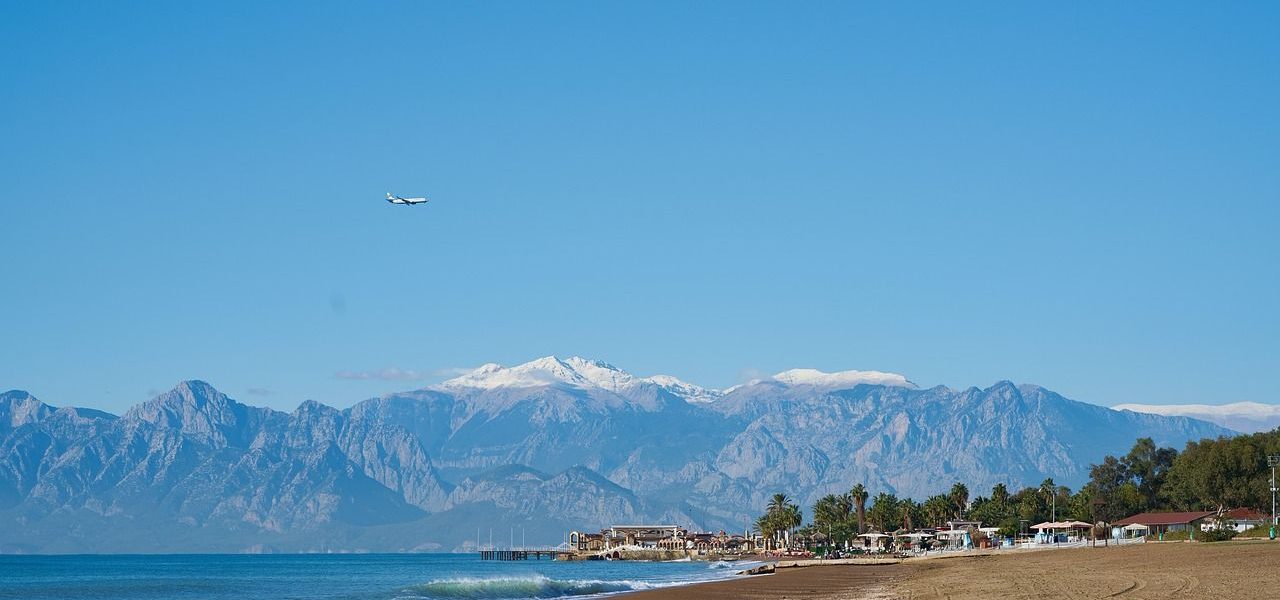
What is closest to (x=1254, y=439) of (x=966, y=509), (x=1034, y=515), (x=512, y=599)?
(x=1034, y=515)

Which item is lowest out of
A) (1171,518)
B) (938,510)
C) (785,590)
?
(785,590)

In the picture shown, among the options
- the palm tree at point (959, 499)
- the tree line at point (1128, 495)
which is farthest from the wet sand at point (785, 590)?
the palm tree at point (959, 499)

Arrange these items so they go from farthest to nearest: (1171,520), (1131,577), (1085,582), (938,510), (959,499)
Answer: (938,510) < (959,499) < (1171,520) < (1131,577) < (1085,582)

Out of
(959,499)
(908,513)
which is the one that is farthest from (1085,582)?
(908,513)

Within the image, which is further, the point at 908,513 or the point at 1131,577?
the point at 908,513

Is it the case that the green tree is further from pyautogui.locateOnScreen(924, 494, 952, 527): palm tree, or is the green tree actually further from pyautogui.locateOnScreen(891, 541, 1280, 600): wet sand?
pyautogui.locateOnScreen(891, 541, 1280, 600): wet sand

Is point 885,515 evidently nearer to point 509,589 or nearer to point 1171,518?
point 1171,518

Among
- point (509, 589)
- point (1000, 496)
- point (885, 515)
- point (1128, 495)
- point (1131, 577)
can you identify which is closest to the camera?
point (1131, 577)

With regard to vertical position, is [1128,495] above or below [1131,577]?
above

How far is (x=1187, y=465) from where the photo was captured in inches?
4943

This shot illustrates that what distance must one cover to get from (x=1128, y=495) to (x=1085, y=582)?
10704 cm

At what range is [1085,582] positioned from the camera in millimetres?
47406

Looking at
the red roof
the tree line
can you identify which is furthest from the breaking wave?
the tree line

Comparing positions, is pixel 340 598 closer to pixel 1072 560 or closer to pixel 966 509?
pixel 1072 560
